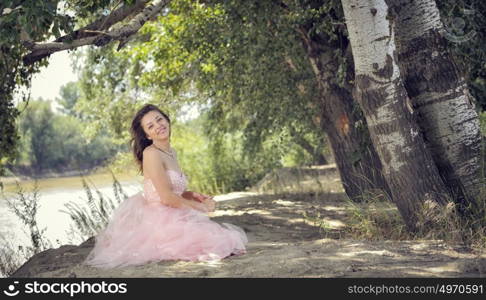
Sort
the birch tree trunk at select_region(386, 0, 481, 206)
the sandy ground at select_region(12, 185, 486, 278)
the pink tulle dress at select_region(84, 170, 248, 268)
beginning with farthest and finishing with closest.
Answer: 1. the birch tree trunk at select_region(386, 0, 481, 206)
2. the pink tulle dress at select_region(84, 170, 248, 268)
3. the sandy ground at select_region(12, 185, 486, 278)

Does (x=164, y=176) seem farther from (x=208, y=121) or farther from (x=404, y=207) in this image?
(x=208, y=121)

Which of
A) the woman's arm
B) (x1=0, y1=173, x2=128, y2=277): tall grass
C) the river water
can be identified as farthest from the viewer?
the river water

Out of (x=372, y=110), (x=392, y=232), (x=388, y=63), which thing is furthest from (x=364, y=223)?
(x=388, y=63)

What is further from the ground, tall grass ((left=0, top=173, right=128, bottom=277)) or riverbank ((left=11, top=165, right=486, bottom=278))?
tall grass ((left=0, top=173, right=128, bottom=277))

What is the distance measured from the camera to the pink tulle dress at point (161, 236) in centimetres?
622

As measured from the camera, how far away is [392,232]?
696 centimetres

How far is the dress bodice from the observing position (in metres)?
6.49

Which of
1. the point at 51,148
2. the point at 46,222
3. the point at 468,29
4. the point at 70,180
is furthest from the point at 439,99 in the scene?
the point at 51,148

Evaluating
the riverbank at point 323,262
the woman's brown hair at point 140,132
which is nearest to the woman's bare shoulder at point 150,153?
the woman's brown hair at point 140,132

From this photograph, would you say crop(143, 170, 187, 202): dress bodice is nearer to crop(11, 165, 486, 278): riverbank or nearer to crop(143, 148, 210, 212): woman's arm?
crop(143, 148, 210, 212): woman's arm

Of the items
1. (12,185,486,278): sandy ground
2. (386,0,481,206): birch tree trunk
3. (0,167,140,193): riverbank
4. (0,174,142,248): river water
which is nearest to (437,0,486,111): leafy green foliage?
(386,0,481,206): birch tree trunk

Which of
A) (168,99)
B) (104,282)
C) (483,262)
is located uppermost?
(168,99)

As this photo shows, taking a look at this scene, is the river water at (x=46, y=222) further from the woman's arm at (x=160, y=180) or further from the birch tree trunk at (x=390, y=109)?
the birch tree trunk at (x=390, y=109)

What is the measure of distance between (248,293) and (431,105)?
3.49 meters
